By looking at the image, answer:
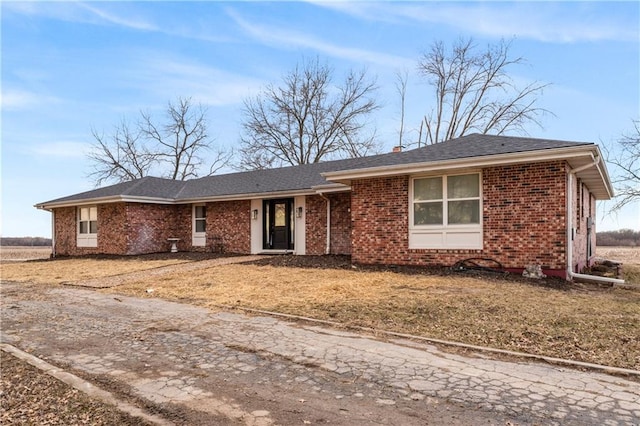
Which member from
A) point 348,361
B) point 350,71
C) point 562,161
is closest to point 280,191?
point 562,161

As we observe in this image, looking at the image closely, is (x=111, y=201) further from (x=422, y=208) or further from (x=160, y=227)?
(x=422, y=208)

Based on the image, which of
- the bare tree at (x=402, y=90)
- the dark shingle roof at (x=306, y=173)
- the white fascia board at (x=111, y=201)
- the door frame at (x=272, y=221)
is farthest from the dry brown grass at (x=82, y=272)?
the bare tree at (x=402, y=90)

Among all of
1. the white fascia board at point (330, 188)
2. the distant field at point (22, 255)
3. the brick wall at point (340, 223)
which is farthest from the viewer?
the distant field at point (22, 255)

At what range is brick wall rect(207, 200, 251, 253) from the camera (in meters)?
18.1

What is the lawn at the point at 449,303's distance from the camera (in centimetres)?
506

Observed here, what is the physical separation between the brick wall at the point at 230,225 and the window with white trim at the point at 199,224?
61 cm

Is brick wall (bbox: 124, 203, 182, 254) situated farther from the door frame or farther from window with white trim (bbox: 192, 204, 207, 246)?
the door frame

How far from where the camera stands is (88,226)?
2131 cm

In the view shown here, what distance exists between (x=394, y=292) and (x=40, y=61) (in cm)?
1053

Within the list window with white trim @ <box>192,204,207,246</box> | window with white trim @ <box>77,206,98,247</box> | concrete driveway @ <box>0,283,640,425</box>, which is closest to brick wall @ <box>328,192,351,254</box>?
window with white trim @ <box>192,204,207,246</box>

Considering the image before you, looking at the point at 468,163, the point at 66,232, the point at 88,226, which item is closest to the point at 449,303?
the point at 468,163

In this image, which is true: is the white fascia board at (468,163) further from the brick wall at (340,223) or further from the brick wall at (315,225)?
the brick wall at (315,225)

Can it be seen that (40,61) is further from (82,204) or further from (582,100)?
(582,100)

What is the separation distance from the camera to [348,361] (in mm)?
4453
